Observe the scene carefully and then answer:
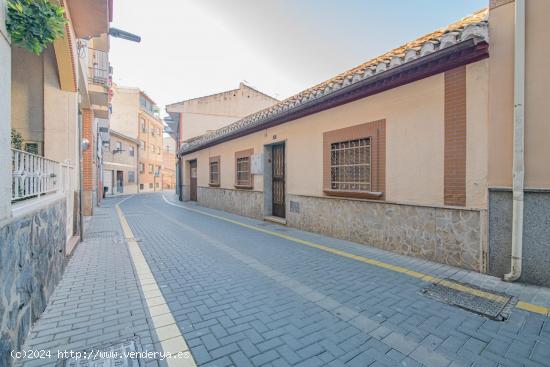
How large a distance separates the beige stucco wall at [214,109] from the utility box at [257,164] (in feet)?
37.7

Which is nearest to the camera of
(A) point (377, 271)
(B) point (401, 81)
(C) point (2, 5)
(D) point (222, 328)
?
(C) point (2, 5)

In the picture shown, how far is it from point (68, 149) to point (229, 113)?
50.5 feet

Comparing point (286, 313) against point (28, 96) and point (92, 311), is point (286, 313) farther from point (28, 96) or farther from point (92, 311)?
point (28, 96)

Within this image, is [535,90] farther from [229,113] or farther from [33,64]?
[229,113]

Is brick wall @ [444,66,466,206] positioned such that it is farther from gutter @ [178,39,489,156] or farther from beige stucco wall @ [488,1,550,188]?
beige stucco wall @ [488,1,550,188]

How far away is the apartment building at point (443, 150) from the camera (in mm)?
3668

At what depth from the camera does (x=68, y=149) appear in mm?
5699

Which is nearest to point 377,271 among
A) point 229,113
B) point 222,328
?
point 222,328

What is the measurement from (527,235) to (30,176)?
20.3ft

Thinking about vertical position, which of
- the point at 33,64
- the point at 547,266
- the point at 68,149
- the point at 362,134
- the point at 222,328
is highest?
the point at 33,64

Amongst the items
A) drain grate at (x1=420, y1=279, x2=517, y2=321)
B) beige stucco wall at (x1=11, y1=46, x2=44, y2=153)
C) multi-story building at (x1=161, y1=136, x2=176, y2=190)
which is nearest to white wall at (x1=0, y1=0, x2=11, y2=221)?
A: beige stucco wall at (x1=11, y1=46, x2=44, y2=153)

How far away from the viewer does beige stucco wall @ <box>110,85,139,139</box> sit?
28.8 m

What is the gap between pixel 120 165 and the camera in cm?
2583

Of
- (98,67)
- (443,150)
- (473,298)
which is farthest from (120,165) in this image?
(473,298)
